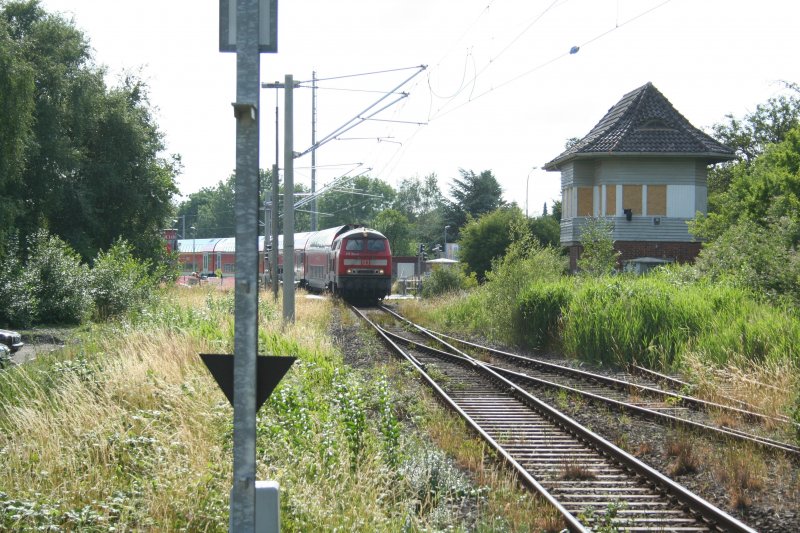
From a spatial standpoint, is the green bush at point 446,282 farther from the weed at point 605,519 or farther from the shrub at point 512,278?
the weed at point 605,519

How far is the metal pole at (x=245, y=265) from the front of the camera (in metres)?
4.07

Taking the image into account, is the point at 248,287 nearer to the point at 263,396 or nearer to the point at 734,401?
the point at 263,396

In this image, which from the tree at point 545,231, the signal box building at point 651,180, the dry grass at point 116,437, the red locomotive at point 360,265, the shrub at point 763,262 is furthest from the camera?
the tree at point 545,231

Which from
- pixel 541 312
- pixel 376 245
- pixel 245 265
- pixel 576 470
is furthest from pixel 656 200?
pixel 245 265

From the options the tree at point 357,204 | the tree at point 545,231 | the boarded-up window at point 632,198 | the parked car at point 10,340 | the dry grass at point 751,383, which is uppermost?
the tree at point 357,204

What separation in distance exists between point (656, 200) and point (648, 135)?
8.50 ft

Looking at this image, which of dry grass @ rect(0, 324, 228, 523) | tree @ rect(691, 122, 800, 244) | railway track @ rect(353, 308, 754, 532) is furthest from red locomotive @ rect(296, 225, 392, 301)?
dry grass @ rect(0, 324, 228, 523)

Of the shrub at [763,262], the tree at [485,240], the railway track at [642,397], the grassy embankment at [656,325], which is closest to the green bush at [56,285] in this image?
the grassy embankment at [656,325]

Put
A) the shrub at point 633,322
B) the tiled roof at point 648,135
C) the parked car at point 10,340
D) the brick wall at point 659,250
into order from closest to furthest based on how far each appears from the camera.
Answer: the parked car at point 10,340
the shrub at point 633,322
the tiled roof at point 648,135
the brick wall at point 659,250

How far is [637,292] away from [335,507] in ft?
45.1

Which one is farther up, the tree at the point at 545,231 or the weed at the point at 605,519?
the tree at the point at 545,231

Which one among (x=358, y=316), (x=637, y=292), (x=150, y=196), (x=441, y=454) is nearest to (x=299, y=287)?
(x=150, y=196)

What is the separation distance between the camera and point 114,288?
91.1 ft

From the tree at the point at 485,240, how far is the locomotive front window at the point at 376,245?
667 cm
